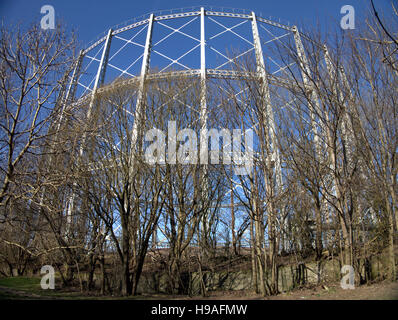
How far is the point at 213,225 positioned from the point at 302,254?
9.63ft

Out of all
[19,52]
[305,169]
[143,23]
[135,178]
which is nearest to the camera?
[19,52]

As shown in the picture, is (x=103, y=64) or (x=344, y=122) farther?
(x=103, y=64)

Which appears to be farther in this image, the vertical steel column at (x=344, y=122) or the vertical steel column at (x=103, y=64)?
the vertical steel column at (x=103, y=64)

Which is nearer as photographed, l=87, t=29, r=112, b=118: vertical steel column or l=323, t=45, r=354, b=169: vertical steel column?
l=323, t=45, r=354, b=169: vertical steel column

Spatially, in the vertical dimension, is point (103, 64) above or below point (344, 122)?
above

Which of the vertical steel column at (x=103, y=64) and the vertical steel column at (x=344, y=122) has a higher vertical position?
the vertical steel column at (x=103, y=64)

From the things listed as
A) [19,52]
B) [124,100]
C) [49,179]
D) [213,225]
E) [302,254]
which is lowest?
[302,254]

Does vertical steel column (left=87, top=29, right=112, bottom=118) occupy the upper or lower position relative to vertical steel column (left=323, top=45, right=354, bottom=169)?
upper

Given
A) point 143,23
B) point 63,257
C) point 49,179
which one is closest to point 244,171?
point 49,179

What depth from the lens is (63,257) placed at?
27.7ft

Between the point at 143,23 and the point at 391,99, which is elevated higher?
the point at 143,23

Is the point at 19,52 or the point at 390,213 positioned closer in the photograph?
the point at 19,52
